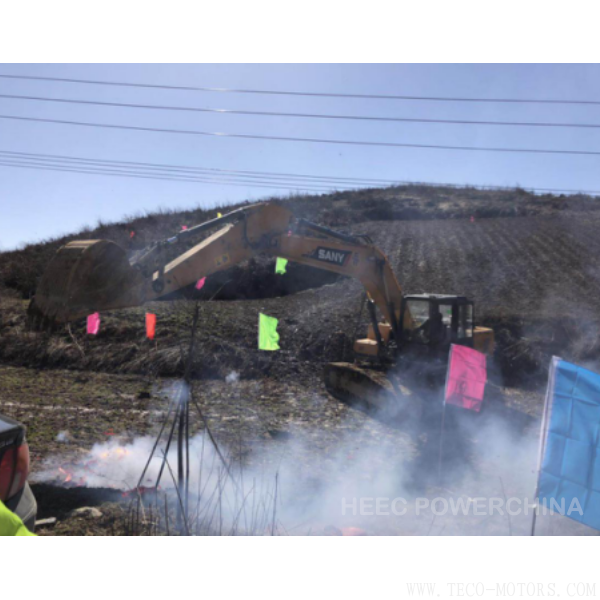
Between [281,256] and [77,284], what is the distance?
3.66 meters

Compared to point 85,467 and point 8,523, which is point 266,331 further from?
point 8,523

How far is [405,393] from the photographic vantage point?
856cm

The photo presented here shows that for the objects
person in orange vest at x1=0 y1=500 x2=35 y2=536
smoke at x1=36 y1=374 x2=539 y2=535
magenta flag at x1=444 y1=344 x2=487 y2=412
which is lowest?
smoke at x1=36 y1=374 x2=539 y2=535

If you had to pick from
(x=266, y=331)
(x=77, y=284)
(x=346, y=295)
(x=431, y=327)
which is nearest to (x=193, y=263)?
(x=266, y=331)

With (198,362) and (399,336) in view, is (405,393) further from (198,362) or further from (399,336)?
(198,362)

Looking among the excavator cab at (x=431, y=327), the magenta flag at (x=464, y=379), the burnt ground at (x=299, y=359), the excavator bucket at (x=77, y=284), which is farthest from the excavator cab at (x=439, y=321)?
the excavator bucket at (x=77, y=284)

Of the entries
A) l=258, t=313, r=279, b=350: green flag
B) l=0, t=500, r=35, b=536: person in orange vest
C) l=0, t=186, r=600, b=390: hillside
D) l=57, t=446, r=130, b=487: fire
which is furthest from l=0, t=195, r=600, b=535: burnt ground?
l=0, t=500, r=35, b=536: person in orange vest

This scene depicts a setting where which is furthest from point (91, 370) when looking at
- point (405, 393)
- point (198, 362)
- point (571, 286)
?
point (571, 286)

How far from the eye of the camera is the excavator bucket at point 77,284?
5.18 m

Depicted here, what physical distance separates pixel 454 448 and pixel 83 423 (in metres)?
5.84

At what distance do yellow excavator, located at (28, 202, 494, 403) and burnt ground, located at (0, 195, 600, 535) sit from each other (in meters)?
0.73

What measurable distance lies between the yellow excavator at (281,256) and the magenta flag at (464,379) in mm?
2246

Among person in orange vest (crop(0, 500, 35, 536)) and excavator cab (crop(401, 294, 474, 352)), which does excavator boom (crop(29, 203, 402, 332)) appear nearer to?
excavator cab (crop(401, 294, 474, 352))

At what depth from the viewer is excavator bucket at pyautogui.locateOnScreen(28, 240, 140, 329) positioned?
5.18m
